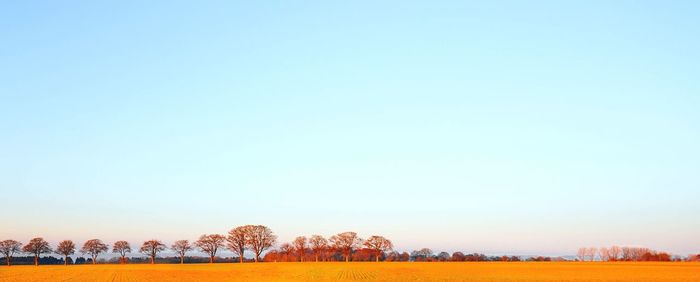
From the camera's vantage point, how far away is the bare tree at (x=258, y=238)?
6255 inches

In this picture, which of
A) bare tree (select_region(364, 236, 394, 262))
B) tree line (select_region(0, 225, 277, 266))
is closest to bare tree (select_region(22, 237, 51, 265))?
tree line (select_region(0, 225, 277, 266))

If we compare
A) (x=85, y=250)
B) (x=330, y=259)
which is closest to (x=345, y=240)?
(x=330, y=259)

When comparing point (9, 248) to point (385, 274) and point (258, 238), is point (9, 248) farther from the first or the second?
point (385, 274)

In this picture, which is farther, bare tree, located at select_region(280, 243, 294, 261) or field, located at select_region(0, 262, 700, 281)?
bare tree, located at select_region(280, 243, 294, 261)

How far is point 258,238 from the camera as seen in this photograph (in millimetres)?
159500

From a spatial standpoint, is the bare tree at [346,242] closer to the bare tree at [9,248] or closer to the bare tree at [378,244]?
the bare tree at [378,244]

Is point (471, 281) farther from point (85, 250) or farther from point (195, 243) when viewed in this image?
point (85, 250)

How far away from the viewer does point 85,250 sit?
577ft

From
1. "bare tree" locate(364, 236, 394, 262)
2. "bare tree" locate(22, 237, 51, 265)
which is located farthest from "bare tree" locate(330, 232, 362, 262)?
"bare tree" locate(22, 237, 51, 265)

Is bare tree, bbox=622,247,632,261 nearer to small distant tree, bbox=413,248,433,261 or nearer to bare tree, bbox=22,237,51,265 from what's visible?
small distant tree, bbox=413,248,433,261

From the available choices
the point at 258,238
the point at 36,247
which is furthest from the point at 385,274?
the point at 36,247

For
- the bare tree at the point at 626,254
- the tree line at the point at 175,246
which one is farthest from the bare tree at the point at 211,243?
the bare tree at the point at 626,254

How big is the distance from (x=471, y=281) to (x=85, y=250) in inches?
6023

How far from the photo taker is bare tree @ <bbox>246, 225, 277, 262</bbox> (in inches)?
6255
